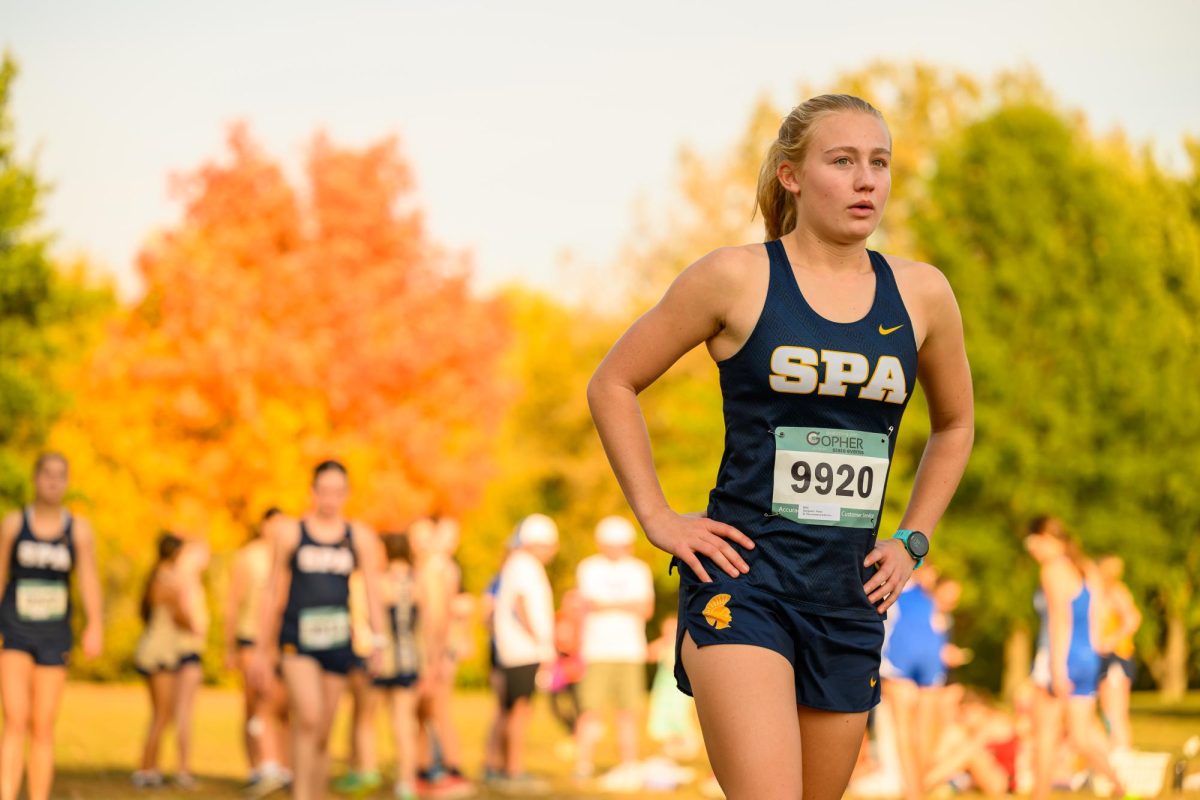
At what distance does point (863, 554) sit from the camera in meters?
4.20

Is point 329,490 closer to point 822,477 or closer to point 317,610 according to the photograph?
point 317,610

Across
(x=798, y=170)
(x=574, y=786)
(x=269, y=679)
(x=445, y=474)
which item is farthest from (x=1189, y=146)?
(x=798, y=170)

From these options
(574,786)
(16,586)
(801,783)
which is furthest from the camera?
(574,786)

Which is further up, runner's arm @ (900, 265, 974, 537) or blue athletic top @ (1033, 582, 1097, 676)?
runner's arm @ (900, 265, 974, 537)

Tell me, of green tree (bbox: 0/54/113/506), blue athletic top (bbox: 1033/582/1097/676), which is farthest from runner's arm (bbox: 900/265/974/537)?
green tree (bbox: 0/54/113/506)

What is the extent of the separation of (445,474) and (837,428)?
37.0m

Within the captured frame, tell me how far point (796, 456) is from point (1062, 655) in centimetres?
825

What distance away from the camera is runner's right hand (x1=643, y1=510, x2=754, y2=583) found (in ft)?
13.3

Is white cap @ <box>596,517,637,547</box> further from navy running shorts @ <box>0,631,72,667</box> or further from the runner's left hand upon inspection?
the runner's left hand

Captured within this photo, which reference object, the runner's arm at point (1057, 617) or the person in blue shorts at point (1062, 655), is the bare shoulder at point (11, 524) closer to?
the person in blue shorts at point (1062, 655)

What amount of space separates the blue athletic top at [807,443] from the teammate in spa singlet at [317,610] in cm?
600

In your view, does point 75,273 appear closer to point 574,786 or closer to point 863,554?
point 574,786

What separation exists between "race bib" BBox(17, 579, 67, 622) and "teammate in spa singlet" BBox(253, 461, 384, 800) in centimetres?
126

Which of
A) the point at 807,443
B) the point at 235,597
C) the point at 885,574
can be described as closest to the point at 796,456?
the point at 807,443
